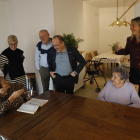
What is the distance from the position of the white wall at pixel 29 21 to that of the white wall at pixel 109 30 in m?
5.79

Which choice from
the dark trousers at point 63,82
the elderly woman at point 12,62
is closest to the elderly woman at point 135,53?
the dark trousers at point 63,82

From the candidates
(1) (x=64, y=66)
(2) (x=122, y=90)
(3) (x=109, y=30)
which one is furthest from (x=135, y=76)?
(3) (x=109, y=30)

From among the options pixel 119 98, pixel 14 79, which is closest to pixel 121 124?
pixel 119 98

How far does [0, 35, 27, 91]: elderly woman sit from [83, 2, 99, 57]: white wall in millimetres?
4457

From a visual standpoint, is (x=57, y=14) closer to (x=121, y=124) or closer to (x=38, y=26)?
(x=38, y=26)

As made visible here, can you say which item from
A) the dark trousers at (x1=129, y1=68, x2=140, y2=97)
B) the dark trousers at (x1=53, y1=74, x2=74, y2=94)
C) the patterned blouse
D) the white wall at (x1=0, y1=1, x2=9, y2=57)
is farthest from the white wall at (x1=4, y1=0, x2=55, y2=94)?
the dark trousers at (x1=129, y1=68, x2=140, y2=97)

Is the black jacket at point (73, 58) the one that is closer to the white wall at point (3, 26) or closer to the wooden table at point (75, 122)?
the wooden table at point (75, 122)

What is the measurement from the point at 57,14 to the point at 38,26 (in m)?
0.56

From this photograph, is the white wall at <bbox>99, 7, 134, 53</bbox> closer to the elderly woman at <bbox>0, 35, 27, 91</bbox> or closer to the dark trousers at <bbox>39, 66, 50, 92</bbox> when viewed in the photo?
the dark trousers at <bbox>39, 66, 50, 92</bbox>

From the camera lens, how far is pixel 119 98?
2.03 m

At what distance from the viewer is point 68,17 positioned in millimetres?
3910

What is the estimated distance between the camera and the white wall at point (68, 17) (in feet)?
11.6

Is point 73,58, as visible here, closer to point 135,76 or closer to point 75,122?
point 135,76

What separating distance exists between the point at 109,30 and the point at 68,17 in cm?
545
